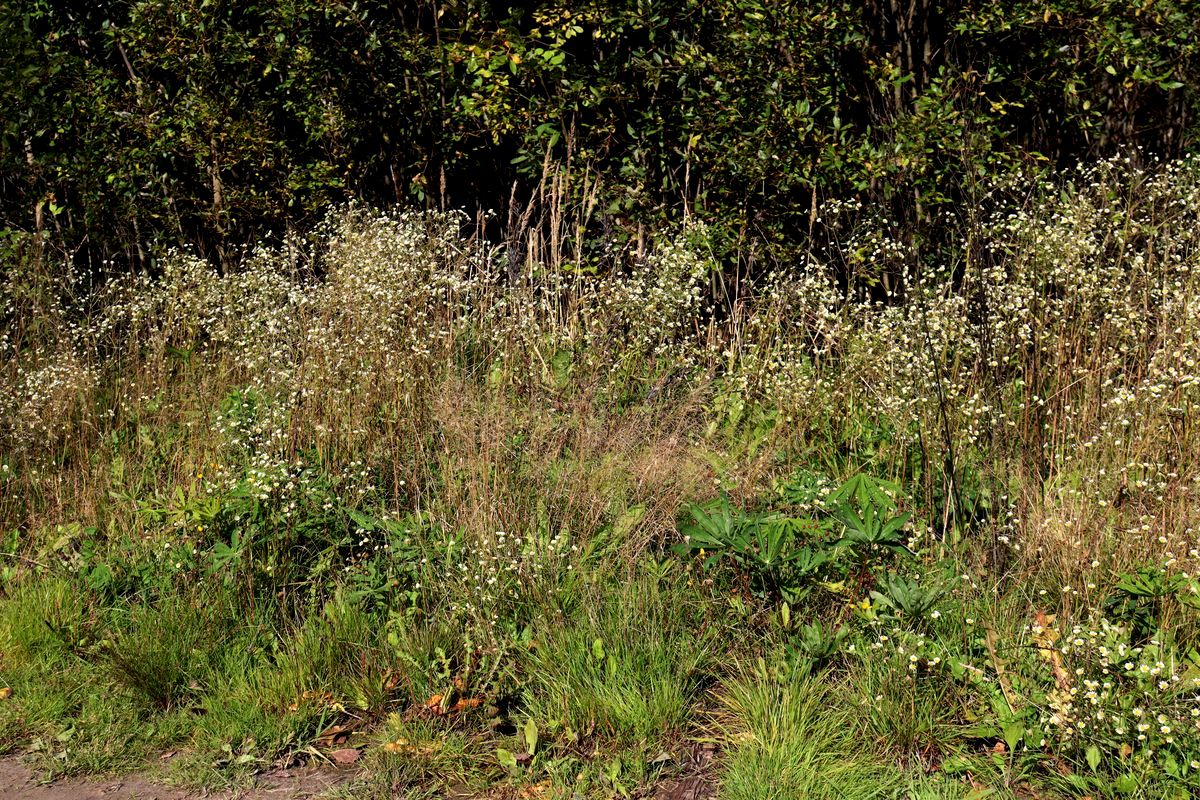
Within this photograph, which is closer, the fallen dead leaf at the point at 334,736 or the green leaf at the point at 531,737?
the green leaf at the point at 531,737

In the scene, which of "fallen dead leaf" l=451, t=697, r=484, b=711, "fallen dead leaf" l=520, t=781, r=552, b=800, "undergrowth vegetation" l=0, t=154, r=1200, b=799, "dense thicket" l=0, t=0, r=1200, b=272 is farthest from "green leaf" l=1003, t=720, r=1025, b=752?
"dense thicket" l=0, t=0, r=1200, b=272

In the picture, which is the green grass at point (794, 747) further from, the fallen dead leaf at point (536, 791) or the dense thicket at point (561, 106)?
the dense thicket at point (561, 106)

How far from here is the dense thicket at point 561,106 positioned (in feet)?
19.8

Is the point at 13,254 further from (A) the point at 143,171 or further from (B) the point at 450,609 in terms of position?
(B) the point at 450,609

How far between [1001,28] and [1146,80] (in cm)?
83

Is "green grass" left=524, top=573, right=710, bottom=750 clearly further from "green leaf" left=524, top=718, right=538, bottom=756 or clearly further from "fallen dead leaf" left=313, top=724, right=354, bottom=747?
"fallen dead leaf" left=313, top=724, right=354, bottom=747

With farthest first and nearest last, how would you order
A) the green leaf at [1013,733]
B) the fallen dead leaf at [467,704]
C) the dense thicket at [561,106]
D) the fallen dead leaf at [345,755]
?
the dense thicket at [561,106], the fallen dead leaf at [467,704], the fallen dead leaf at [345,755], the green leaf at [1013,733]

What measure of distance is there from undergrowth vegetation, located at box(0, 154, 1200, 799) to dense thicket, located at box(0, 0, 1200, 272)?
32.3 inches

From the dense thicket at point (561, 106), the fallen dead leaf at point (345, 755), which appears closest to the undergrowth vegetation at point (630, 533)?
the fallen dead leaf at point (345, 755)

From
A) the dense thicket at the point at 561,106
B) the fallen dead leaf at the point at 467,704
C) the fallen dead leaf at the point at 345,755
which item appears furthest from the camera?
the dense thicket at the point at 561,106

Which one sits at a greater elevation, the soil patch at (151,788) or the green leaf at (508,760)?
the green leaf at (508,760)

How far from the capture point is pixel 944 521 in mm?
4012

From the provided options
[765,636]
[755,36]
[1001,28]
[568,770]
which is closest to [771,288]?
[755,36]

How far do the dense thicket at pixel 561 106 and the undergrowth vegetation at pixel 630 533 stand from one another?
82 centimetres
